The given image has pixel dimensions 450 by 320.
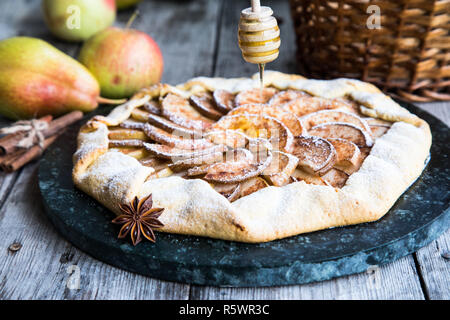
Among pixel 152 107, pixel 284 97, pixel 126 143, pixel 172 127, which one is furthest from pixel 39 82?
pixel 284 97

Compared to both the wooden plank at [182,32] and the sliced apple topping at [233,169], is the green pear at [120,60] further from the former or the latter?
the sliced apple topping at [233,169]

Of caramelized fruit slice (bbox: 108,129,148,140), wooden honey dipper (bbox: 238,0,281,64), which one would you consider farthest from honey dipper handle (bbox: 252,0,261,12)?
caramelized fruit slice (bbox: 108,129,148,140)

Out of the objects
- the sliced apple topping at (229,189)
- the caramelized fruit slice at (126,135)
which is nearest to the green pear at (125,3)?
the caramelized fruit slice at (126,135)

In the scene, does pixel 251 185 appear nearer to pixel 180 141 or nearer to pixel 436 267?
pixel 180 141
